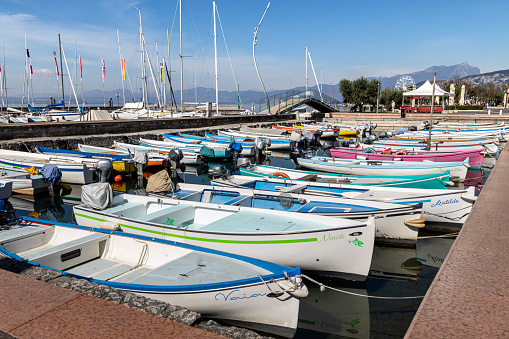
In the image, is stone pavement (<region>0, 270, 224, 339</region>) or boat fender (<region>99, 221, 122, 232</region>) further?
boat fender (<region>99, 221, 122, 232</region>)

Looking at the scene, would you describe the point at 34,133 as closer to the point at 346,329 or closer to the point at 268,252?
the point at 268,252

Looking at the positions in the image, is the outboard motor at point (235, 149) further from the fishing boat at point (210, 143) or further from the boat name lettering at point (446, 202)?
the boat name lettering at point (446, 202)

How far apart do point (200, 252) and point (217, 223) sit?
177 cm

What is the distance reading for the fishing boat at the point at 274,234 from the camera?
6.82m

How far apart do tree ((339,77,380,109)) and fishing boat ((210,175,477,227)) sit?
158ft

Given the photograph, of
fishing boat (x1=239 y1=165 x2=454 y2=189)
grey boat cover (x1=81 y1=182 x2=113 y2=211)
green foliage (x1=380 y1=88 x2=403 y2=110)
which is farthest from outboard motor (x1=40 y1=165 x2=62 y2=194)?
green foliage (x1=380 y1=88 x2=403 y2=110)

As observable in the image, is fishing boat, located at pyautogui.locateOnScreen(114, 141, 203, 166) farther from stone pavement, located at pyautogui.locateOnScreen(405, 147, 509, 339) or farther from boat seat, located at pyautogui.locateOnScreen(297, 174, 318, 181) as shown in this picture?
stone pavement, located at pyautogui.locateOnScreen(405, 147, 509, 339)

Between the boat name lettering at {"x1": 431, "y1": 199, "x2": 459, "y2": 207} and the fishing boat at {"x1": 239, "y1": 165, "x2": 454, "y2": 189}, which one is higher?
the fishing boat at {"x1": 239, "y1": 165, "x2": 454, "y2": 189}

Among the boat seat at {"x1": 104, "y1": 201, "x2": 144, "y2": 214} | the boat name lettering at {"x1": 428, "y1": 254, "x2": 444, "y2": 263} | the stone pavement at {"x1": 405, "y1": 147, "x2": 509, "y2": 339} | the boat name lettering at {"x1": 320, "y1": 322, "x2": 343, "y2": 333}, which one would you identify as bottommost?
the boat name lettering at {"x1": 320, "y1": 322, "x2": 343, "y2": 333}

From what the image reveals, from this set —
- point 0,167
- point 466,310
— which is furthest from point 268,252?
point 0,167

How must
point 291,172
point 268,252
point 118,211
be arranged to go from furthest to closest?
point 291,172, point 118,211, point 268,252

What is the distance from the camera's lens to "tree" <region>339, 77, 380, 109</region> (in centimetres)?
5575

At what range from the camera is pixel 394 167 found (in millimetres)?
15266

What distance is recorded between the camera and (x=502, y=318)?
329cm
